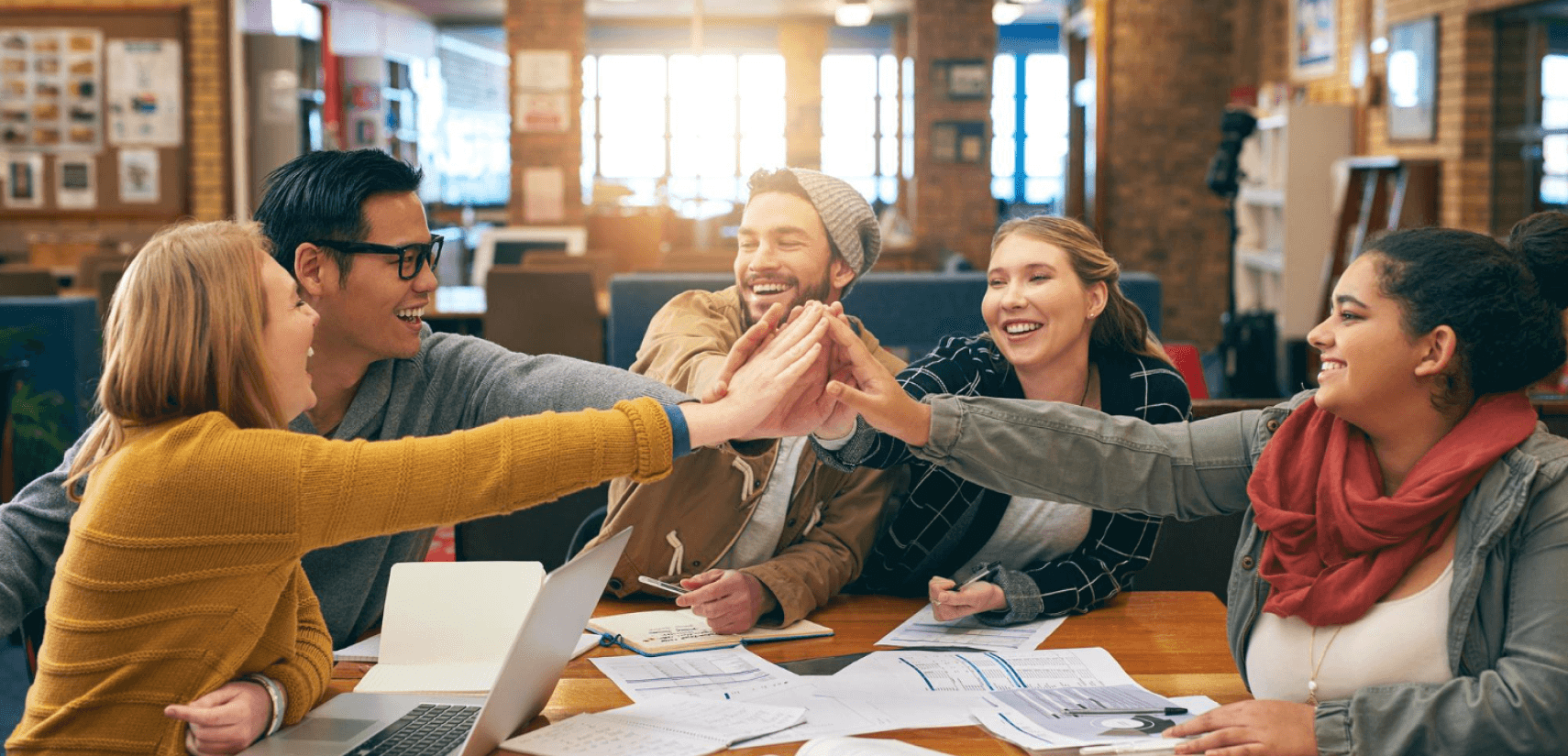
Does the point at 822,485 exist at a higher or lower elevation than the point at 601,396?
lower

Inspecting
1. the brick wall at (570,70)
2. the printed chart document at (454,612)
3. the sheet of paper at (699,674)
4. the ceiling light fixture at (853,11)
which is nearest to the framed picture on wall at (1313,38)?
the ceiling light fixture at (853,11)

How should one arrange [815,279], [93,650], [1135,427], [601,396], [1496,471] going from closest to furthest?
[93,650] → [1496,471] → [1135,427] → [601,396] → [815,279]

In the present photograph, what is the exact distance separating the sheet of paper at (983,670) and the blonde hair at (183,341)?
773mm

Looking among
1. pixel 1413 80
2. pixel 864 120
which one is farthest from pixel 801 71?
pixel 1413 80

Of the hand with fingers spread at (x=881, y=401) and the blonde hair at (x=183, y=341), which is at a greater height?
the blonde hair at (x=183, y=341)

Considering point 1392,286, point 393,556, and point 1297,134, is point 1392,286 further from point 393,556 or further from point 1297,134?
point 1297,134

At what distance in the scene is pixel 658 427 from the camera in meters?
1.46

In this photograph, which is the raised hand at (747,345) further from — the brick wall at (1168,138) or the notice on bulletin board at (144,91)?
the brick wall at (1168,138)

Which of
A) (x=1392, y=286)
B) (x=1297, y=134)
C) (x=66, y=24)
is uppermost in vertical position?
(x=66, y=24)

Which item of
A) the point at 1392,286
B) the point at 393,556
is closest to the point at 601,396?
the point at 393,556

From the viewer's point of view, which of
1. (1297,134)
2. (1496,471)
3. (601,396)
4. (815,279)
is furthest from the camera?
(1297,134)

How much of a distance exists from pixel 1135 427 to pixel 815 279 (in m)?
0.77

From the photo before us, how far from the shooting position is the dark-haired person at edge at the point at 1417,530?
1364 millimetres

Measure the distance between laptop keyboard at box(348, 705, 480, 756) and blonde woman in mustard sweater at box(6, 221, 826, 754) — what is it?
0.13 meters
